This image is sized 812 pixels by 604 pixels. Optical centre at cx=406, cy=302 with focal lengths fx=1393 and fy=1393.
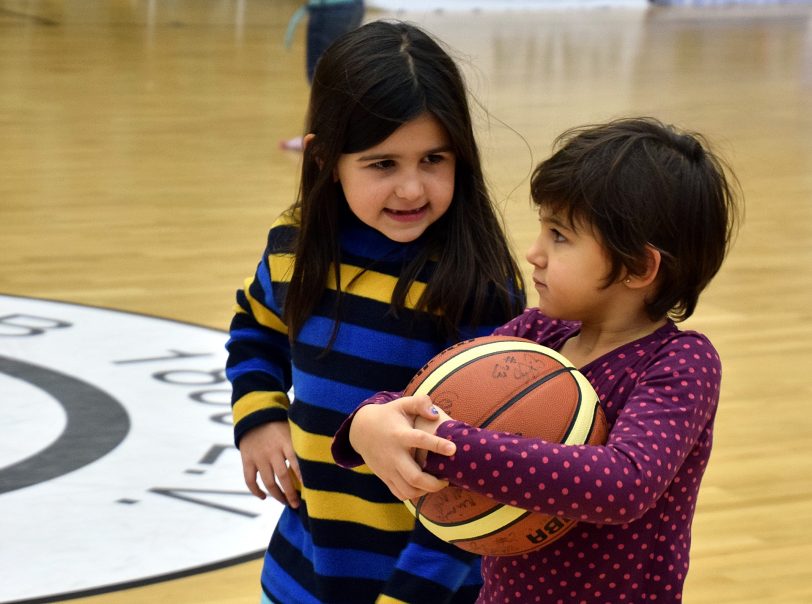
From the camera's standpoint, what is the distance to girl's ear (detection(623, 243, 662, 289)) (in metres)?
1.14

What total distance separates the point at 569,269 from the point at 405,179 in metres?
0.29

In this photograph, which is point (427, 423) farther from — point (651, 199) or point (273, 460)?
point (273, 460)

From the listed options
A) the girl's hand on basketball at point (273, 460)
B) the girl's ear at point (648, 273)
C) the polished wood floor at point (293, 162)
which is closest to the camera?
the girl's ear at point (648, 273)

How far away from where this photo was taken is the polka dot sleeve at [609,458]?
3.39 feet

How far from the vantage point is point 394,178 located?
4.64 feet

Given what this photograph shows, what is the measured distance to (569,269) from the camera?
1170 millimetres

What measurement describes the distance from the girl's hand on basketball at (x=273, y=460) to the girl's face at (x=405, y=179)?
0.27 m

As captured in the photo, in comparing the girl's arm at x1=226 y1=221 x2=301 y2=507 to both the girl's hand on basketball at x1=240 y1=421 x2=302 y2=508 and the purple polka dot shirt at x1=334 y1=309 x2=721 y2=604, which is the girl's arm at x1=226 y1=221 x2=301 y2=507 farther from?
the purple polka dot shirt at x1=334 y1=309 x2=721 y2=604

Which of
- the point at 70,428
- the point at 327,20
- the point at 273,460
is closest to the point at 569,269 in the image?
the point at 273,460

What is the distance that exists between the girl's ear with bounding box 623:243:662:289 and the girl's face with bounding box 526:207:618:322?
0.02 m

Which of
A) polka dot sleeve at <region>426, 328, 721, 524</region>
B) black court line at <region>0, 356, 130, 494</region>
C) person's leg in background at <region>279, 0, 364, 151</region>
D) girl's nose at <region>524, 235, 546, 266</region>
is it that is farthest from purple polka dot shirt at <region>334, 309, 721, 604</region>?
person's leg in background at <region>279, 0, 364, 151</region>

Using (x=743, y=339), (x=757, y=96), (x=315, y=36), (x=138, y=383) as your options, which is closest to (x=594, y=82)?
(x=757, y=96)

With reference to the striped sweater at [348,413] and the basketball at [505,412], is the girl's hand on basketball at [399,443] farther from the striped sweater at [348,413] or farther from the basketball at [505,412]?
the striped sweater at [348,413]
